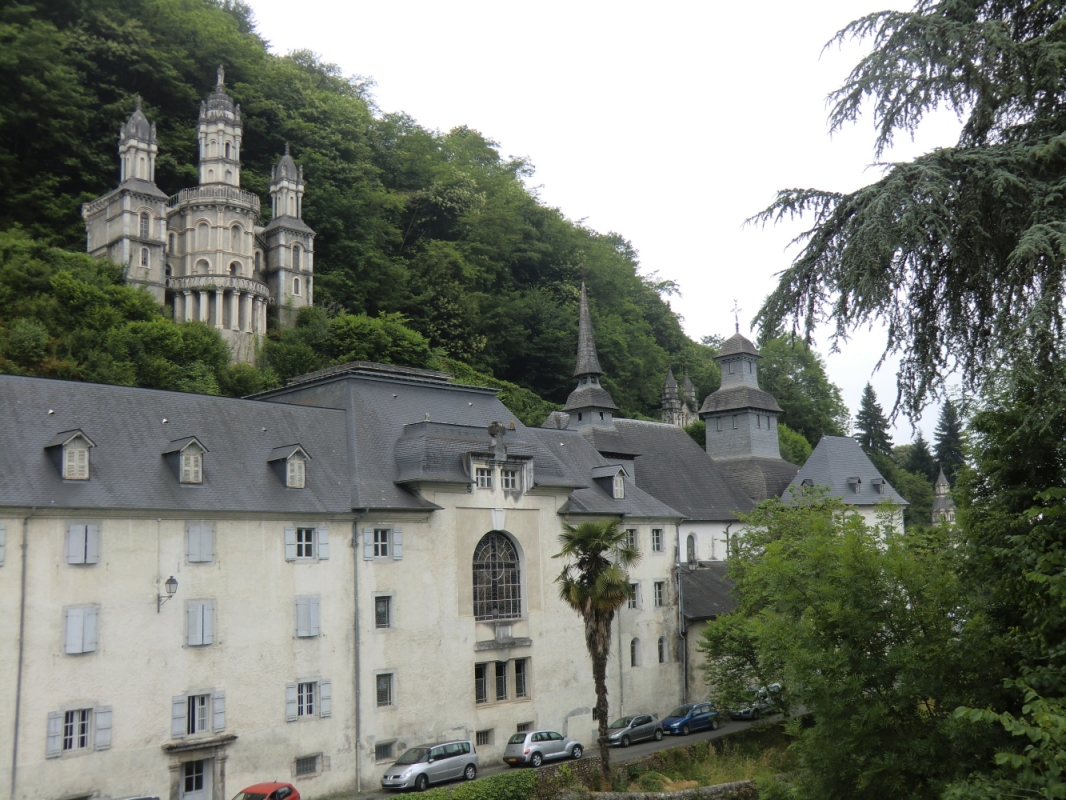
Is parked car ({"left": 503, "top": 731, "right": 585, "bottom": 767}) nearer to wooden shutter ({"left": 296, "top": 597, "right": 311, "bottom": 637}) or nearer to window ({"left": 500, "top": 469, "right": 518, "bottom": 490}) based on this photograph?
wooden shutter ({"left": 296, "top": 597, "right": 311, "bottom": 637})

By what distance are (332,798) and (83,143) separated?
5074 cm

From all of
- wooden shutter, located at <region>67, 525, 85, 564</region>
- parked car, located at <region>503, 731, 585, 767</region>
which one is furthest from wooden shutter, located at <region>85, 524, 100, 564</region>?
parked car, located at <region>503, 731, 585, 767</region>

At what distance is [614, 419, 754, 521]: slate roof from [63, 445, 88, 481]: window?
31722 mm

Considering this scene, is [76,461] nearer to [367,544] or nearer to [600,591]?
[367,544]

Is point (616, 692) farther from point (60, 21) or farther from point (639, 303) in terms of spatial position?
point (639, 303)

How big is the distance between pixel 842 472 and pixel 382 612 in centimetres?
3776

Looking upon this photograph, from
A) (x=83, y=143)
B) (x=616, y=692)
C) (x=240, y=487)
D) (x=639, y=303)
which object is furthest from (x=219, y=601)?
(x=639, y=303)

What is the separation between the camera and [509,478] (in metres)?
37.7

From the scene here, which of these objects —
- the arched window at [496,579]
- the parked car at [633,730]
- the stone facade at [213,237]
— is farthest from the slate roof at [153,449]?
the stone facade at [213,237]

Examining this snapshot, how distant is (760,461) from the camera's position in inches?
2509

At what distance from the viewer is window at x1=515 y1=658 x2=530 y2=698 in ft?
122

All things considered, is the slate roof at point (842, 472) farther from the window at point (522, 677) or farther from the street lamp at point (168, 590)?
the street lamp at point (168, 590)

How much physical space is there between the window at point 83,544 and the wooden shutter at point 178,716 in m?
4.56

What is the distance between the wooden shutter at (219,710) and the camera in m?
28.6
